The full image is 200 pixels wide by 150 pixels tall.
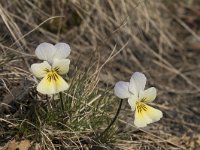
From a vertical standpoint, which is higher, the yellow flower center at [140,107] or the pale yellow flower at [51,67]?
the pale yellow flower at [51,67]

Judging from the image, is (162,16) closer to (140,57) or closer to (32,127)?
(140,57)

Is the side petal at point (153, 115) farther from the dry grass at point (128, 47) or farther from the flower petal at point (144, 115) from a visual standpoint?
the dry grass at point (128, 47)

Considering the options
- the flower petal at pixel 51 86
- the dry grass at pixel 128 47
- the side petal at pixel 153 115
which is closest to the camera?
the flower petal at pixel 51 86

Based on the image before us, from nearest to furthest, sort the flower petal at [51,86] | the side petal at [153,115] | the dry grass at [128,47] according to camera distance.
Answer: the flower petal at [51,86]
the side petal at [153,115]
the dry grass at [128,47]

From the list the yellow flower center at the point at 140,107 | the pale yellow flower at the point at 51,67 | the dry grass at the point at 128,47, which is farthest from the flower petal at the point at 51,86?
the dry grass at the point at 128,47

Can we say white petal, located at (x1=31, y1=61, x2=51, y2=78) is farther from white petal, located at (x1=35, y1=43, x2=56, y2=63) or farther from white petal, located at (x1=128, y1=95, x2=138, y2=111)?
white petal, located at (x1=128, y1=95, x2=138, y2=111)

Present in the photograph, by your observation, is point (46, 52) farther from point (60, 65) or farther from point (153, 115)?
point (153, 115)

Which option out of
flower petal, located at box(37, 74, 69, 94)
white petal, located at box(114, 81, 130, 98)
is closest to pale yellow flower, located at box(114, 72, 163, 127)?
white petal, located at box(114, 81, 130, 98)

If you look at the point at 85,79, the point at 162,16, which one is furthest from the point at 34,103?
the point at 162,16
